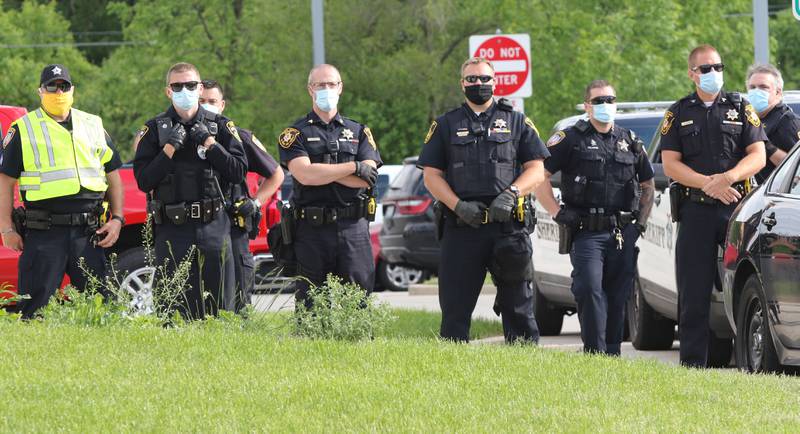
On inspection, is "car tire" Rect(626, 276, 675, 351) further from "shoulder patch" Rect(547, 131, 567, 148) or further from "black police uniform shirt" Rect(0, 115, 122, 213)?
"black police uniform shirt" Rect(0, 115, 122, 213)

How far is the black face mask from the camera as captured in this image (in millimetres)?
10117

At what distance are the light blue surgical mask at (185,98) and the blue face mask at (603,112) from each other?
2.49 meters

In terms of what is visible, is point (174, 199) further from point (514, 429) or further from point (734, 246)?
point (514, 429)

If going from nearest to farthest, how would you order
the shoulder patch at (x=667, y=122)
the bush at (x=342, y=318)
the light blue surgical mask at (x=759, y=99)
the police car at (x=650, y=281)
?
the bush at (x=342, y=318) → the shoulder patch at (x=667, y=122) → the light blue surgical mask at (x=759, y=99) → the police car at (x=650, y=281)

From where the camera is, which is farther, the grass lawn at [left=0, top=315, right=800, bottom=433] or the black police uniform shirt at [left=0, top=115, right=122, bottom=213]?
the black police uniform shirt at [left=0, top=115, right=122, bottom=213]

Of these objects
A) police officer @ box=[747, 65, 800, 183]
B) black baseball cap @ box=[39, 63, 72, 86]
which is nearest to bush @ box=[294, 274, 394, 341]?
black baseball cap @ box=[39, 63, 72, 86]

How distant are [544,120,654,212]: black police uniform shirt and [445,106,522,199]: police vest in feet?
2.50

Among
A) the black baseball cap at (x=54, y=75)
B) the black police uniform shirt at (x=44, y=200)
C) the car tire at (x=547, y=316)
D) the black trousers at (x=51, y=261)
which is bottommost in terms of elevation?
the car tire at (x=547, y=316)

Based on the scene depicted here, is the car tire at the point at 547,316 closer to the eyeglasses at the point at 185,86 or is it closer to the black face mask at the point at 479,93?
the black face mask at the point at 479,93

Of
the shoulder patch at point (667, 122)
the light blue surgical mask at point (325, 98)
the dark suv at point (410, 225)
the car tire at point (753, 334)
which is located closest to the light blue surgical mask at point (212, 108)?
the light blue surgical mask at point (325, 98)

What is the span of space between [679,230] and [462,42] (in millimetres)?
31105

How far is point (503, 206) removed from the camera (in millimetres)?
9781

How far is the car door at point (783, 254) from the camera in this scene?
8.88 meters

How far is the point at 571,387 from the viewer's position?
793 centimetres
